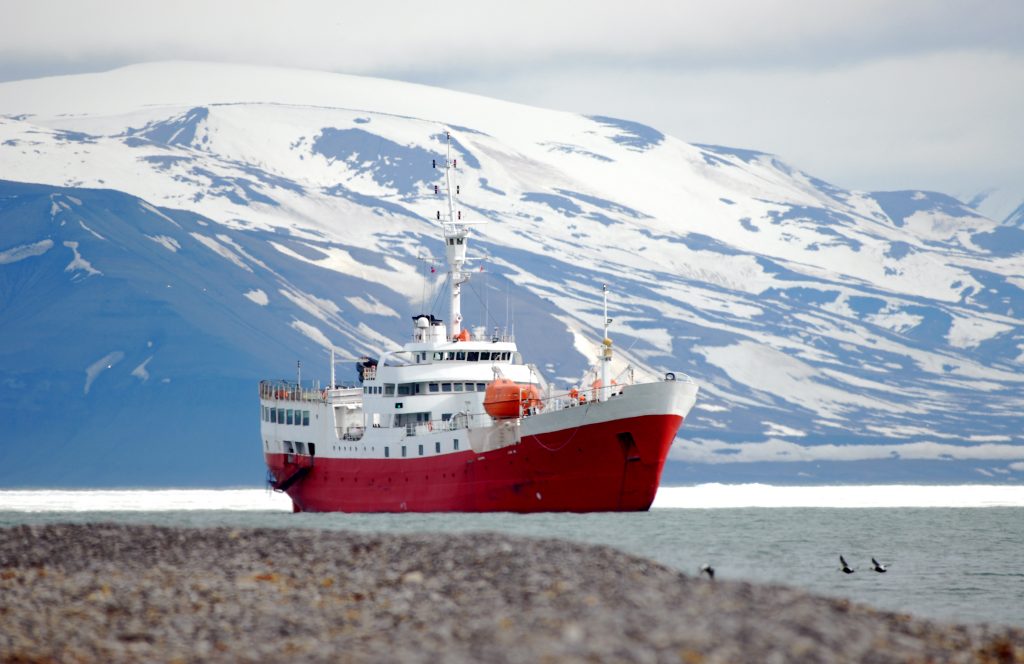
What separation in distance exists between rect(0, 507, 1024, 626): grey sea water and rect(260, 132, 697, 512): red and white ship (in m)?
1.75

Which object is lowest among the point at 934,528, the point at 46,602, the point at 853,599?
the point at 934,528

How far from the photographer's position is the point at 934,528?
8394 centimetres

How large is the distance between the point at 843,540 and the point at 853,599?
87.1ft

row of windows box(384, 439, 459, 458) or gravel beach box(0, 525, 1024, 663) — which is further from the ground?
gravel beach box(0, 525, 1024, 663)

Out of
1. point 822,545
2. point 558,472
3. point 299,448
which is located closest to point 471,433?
point 558,472

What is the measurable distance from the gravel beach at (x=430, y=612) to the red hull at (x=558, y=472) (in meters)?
30.6

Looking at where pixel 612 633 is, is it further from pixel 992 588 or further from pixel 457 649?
pixel 992 588

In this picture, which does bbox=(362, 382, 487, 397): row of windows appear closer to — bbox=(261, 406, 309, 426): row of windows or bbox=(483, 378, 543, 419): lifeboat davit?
bbox=(483, 378, 543, 419): lifeboat davit

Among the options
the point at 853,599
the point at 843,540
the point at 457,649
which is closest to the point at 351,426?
the point at 843,540

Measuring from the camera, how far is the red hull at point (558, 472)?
243 feet

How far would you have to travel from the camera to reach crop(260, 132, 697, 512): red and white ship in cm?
7425

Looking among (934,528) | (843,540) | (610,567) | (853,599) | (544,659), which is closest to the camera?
(544,659)

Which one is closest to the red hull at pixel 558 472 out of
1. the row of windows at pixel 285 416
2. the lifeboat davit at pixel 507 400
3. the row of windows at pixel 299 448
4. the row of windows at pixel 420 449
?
the row of windows at pixel 420 449

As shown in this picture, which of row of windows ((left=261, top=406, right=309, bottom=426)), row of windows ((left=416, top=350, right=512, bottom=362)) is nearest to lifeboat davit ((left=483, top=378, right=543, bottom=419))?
row of windows ((left=416, top=350, right=512, bottom=362))
